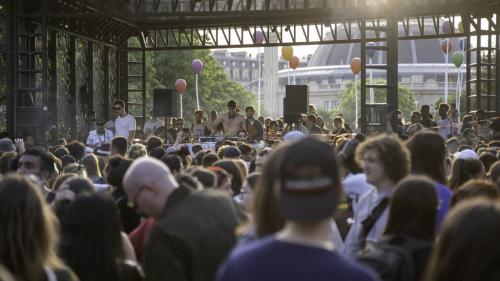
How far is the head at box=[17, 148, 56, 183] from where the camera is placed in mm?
8586

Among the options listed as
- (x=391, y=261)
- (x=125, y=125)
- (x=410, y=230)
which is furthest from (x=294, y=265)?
(x=125, y=125)

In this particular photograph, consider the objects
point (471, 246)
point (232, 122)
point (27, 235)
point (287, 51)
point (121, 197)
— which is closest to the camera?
point (471, 246)

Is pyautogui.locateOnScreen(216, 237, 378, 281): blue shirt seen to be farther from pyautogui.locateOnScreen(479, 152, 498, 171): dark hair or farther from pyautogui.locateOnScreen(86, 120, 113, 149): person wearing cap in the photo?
pyautogui.locateOnScreen(86, 120, 113, 149): person wearing cap

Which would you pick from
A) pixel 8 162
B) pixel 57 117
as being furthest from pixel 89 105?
pixel 8 162

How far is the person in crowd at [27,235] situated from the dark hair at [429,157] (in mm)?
3013

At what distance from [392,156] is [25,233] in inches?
100

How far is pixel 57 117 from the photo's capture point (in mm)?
24984

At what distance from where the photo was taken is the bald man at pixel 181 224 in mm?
4883

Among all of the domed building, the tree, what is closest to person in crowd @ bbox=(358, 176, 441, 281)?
the tree

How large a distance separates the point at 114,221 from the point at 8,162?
18.8 feet

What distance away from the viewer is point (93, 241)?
4969mm

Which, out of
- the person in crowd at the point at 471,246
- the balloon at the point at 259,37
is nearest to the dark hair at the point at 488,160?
the person in crowd at the point at 471,246

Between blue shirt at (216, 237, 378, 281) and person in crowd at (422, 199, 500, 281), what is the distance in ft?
1.79

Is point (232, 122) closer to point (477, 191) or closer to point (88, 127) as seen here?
point (88, 127)
